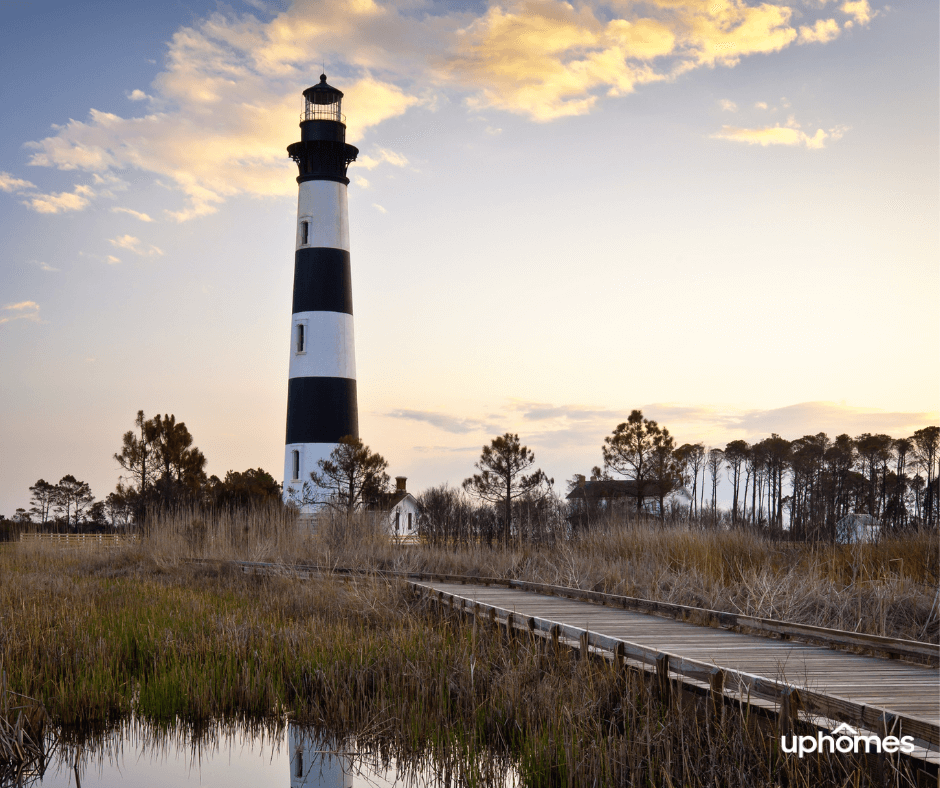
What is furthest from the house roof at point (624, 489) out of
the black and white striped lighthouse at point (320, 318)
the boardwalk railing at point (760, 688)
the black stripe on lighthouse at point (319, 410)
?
the boardwalk railing at point (760, 688)

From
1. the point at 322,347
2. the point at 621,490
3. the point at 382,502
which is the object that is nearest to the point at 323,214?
the point at 322,347

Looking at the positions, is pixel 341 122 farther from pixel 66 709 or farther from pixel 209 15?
pixel 66 709

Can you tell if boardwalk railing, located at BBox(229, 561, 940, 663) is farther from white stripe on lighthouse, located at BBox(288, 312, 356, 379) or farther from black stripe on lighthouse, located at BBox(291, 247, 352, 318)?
black stripe on lighthouse, located at BBox(291, 247, 352, 318)

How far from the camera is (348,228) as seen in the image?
22.7 m

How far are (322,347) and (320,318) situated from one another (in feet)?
2.44

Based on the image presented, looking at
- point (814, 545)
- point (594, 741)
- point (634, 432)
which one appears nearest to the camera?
point (594, 741)

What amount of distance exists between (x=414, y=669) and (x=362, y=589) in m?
4.00

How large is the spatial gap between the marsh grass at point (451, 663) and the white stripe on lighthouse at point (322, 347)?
978 cm

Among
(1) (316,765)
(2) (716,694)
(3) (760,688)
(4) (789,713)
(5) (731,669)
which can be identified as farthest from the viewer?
(1) (316,765)

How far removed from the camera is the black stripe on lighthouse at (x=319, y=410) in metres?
21.7

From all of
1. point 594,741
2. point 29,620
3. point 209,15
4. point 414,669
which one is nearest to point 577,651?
point 414,669

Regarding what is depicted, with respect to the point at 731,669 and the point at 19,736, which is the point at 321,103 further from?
the point at 731,669

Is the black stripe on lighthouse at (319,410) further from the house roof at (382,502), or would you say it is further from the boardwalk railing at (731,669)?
the boardwalk railing at (731,669)

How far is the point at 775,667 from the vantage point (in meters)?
4.98
